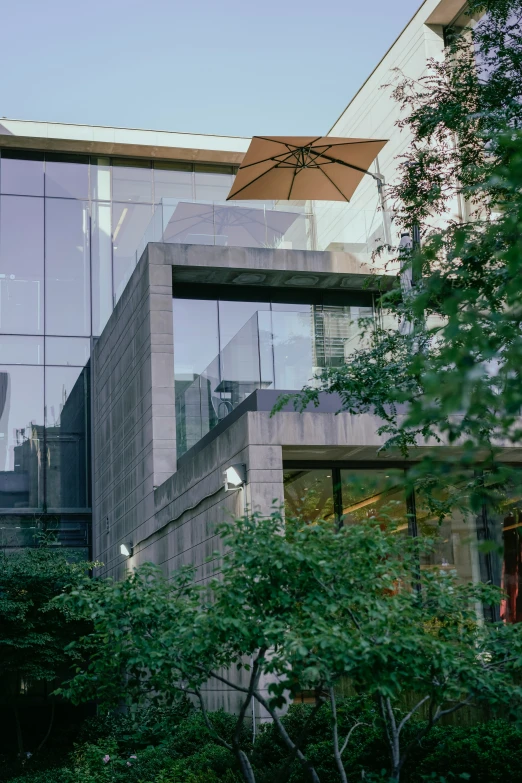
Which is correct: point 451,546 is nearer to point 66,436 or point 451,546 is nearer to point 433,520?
point 433,520

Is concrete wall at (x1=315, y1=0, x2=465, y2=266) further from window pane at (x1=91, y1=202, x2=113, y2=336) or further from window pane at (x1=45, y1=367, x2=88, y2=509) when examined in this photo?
window pane at (x1=45, y1=367, x2=88, y2=509)

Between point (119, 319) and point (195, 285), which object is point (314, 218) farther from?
point (119, 319)

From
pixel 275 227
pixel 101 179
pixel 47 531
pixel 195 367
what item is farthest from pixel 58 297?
pixel 195 367

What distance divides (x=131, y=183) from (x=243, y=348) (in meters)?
11.4

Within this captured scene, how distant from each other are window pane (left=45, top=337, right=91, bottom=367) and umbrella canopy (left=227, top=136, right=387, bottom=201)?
9.77m

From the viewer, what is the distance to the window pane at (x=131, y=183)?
2903 centimetres

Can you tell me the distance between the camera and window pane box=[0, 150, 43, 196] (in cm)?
2855

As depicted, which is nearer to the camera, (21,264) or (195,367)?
(195,367)

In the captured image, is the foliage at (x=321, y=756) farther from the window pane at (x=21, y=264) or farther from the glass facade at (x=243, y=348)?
the window pane at (x=21, y=264)

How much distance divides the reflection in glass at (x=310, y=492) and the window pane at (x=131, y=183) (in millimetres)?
16310

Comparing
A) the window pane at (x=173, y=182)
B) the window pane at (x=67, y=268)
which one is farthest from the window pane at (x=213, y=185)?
the window pane at (x=67, y=268)

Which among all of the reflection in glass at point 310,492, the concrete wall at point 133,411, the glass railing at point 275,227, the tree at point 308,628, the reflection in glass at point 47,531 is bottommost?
the tree at point 308,628

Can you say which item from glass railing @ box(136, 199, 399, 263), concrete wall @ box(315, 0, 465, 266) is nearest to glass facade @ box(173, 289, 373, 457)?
glass railing @ box(136, 199, 399, 263)

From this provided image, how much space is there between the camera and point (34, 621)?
64.0 feet
